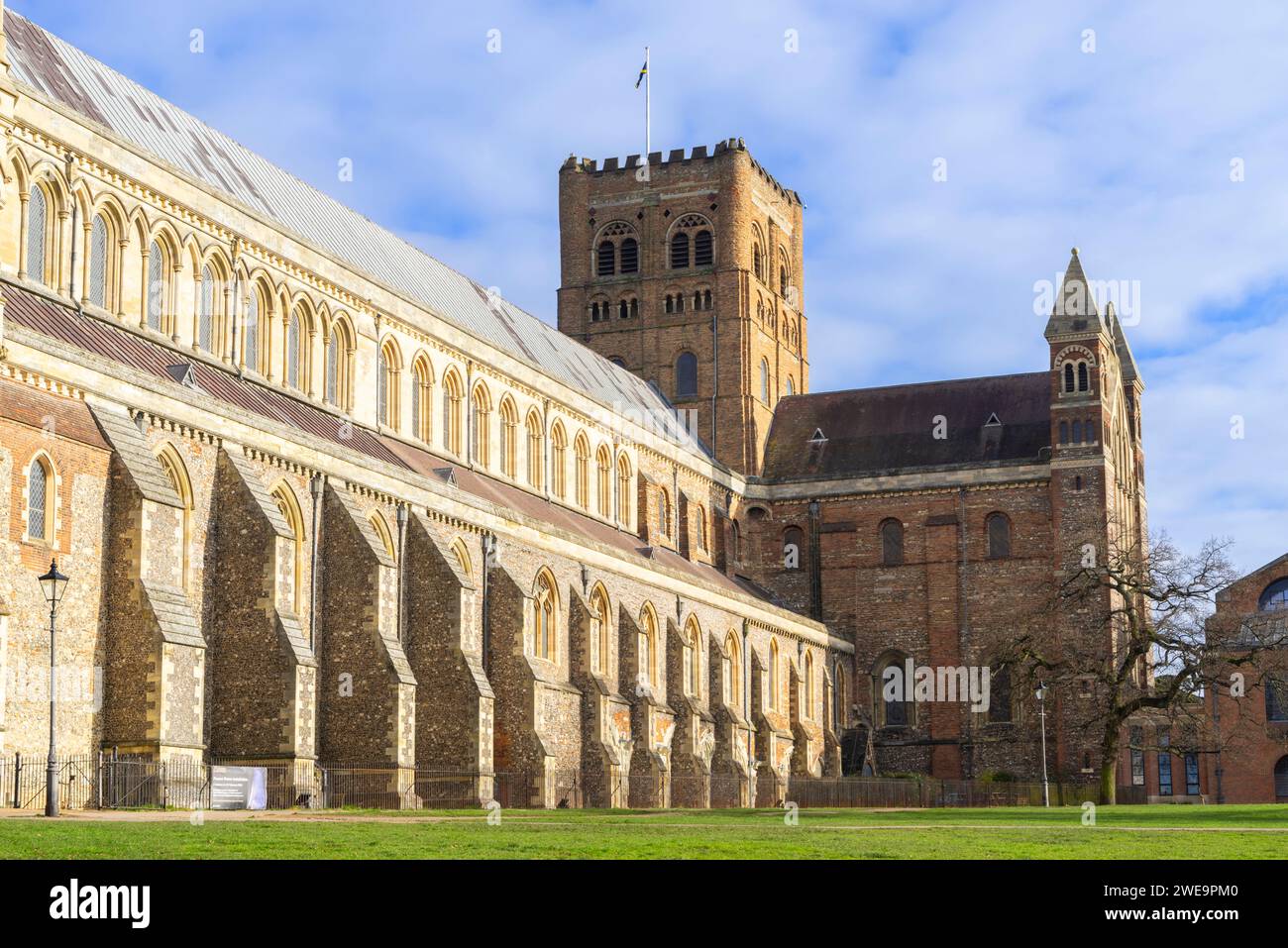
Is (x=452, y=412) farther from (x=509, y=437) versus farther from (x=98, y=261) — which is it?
(x=98, y=261)

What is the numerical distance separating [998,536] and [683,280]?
18276 mm

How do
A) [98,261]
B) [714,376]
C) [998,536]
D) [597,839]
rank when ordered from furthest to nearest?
[714,376] < [998,536] < [98,261] < [597,839]

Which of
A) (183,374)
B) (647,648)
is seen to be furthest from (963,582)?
(183,374)

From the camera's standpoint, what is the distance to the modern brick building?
3681cm

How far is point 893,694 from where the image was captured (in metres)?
80.0

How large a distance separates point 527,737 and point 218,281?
1411cm

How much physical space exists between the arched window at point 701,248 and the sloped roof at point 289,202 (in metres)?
9.84

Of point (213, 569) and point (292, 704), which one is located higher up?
point (213, 569)

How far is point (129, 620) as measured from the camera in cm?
3625

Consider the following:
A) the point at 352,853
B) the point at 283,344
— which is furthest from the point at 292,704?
the point at 352,853
